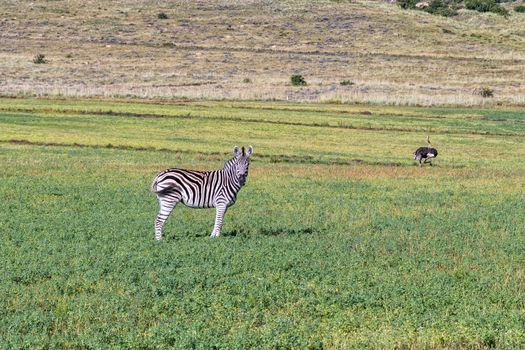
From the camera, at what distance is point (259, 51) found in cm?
13388

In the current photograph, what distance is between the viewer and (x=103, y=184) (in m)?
33.7

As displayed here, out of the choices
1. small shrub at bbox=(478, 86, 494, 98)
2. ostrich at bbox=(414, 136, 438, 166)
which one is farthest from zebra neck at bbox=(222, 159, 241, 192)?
small shrub at bbox=(478, 86, 494, 98)

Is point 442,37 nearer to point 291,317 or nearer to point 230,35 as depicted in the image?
point 230,35

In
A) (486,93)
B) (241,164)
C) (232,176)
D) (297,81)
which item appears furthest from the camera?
(297,81)

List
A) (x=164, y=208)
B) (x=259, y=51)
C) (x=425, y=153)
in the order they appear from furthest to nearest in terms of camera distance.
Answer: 1. (x=259, y=51)
2. (x=425, y=153)
3. (x=164, y=208)

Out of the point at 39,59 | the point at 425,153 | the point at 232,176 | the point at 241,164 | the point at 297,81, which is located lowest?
the point at 39,59

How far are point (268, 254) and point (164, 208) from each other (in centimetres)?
321

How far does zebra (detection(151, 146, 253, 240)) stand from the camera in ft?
71.4

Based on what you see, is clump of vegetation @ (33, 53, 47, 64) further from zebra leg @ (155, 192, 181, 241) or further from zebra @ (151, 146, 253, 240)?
zebra leg @ (155, 192, 181, 241)

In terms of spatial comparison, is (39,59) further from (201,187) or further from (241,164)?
(241,164)

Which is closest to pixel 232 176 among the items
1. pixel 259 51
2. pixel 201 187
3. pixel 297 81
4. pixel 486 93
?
pixel 201 187

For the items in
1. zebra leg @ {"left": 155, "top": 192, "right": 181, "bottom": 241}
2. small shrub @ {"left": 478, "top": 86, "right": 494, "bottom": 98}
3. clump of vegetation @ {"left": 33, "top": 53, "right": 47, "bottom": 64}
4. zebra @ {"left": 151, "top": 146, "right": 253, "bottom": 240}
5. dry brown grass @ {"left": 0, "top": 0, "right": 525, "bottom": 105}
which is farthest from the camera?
clump of vegetation @ {"left": 33, "top": 53, "right": 47, "bottom": 64}

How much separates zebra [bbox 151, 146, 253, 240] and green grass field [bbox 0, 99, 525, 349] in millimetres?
836

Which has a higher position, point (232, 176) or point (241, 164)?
point (241, 164)
